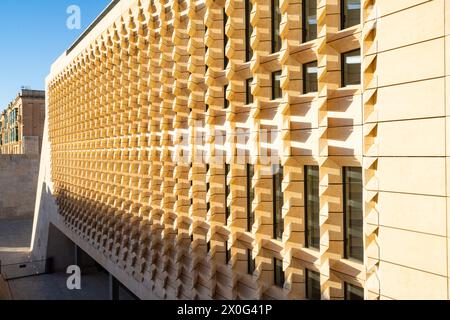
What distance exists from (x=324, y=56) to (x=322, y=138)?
7.84 feet

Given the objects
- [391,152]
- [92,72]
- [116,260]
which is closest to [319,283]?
[391,152]

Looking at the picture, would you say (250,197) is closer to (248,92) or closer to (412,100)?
(248,92)

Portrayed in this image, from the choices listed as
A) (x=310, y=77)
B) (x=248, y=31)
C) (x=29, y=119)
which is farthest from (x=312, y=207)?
(x=29, y=119)

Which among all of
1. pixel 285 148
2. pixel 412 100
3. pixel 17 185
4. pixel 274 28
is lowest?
pixel 17 185

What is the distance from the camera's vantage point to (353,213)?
1174 cm

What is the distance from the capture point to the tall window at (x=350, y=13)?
11.5 meters

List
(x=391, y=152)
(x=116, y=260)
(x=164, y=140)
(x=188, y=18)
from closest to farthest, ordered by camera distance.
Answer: (x=391, y=152) → (x=188, y=18) → (x=164, y=140) → (x=116, y=260)

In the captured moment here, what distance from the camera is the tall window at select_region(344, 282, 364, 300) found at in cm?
1174

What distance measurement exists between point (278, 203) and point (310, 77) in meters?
4.44

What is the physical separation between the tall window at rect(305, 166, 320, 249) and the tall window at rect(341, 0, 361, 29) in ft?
14.3

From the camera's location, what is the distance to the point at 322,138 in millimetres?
12016

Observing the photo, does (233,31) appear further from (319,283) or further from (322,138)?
(319,283)

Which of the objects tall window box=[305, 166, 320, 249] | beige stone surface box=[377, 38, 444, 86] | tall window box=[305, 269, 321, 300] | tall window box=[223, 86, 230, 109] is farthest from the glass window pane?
tall window box=[223, 86, 230, 109]

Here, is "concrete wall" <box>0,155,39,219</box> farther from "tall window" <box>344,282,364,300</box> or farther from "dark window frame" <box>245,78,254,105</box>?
"tall window" <box>344,282,364,300</box>
